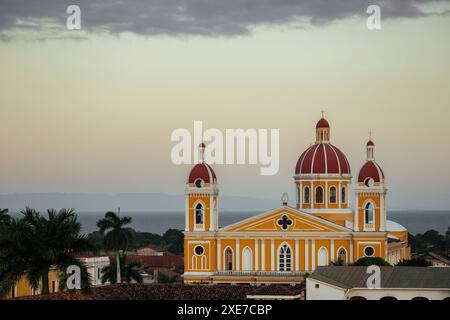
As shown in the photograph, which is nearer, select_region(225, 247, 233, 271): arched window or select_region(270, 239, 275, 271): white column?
select_region(270, 239, 275, 271): white column

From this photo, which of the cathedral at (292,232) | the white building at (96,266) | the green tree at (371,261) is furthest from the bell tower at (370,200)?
the white building at (96,266)

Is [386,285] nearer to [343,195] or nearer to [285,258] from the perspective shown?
[285,258]

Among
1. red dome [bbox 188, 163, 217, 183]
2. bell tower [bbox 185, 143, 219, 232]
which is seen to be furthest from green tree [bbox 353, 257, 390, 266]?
red dome [bbox 188, 163, 217, 183]

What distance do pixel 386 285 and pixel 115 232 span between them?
1137 inches

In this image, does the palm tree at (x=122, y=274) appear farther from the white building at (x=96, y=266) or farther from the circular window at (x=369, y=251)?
the circular window at (x=369, y=251)

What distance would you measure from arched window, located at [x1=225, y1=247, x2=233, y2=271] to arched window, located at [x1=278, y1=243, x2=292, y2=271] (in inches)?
130

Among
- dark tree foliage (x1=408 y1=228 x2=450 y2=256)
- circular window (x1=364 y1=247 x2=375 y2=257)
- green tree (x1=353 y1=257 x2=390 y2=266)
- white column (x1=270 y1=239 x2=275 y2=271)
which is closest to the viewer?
green tree (x1=353 y1=257 x2=390 y2=266)

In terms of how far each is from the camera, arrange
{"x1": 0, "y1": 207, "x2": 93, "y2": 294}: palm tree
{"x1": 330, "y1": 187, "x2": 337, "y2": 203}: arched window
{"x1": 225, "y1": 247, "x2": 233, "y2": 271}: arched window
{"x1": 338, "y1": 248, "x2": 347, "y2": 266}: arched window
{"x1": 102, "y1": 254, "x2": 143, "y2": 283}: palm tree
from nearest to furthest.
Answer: {"x1": 0, "y1": 207, "x2": 93, "y2": 294}: palm tree → {"x1": 102, "y1": 254, "x2": 143, "y2": 283}: palm tree → {"x1": 338, "y1": 248, "x2": 347, "y2": 266}: arched window → {"x1": 225, "y1": 247, "x2": 233, "y2": 271}: arched window → {"x1": 330, "y1": 187, "x2": 337, "y2": 203}: arched window

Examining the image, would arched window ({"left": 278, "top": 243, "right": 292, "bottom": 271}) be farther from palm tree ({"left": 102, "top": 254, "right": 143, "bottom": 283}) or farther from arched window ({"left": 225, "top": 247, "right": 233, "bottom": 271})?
palm tree ({"left": 102, "top": 254, "right": 143, "bottom": 283})

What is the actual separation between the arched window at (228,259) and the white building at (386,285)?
79.9ft

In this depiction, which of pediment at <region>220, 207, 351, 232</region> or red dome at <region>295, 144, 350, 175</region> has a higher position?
red dome at <region>295, 144, 350, 175</region>

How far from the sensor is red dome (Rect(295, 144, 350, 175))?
96.8m
